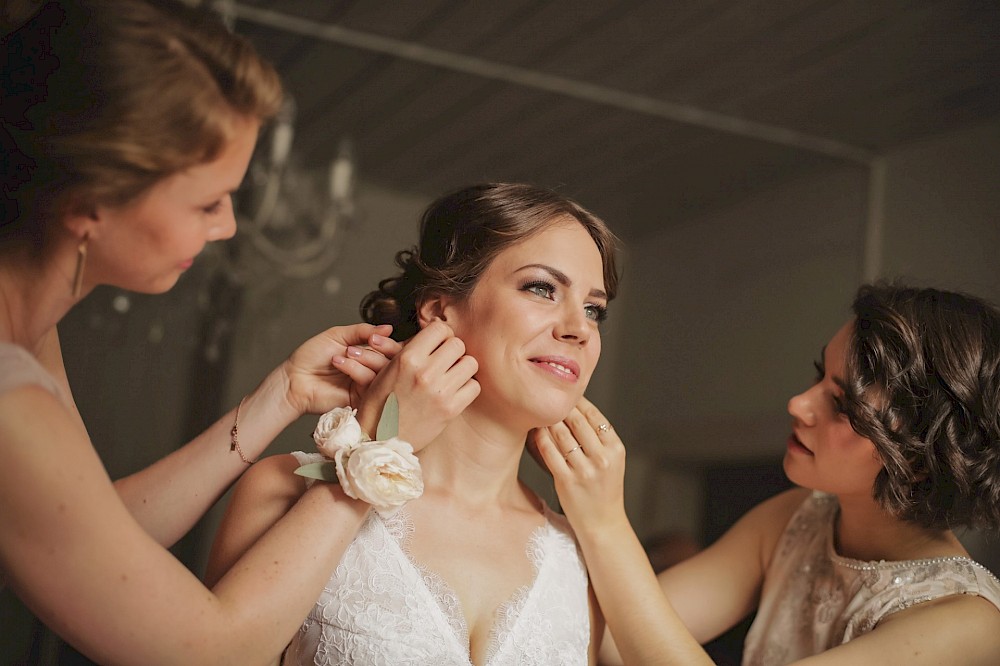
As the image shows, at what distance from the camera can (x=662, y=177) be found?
2807 millimetres

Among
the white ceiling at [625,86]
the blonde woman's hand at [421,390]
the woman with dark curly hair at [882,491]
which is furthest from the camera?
the white ceiling at [625,86]

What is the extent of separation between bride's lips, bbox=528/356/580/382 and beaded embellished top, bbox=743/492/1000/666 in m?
0.68

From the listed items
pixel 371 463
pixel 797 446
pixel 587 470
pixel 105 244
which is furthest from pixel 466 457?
pixel 105 244

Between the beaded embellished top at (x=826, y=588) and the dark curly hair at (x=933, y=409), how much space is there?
0.33ft

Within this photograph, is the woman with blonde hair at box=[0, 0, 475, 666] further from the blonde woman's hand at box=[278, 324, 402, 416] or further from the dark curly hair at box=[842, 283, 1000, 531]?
the dark curly hair at box=[842, 283, 1000, 531]

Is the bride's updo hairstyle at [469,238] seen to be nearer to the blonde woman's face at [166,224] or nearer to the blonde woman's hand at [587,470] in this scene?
the blonde woman's hand at [587,470]

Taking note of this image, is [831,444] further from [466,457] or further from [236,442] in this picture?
[236,442]

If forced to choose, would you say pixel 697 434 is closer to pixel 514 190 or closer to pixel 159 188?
pixel 514 190

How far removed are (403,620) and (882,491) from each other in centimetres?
88

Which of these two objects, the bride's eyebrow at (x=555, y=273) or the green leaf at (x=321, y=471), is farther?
the bride's eyebrow at (x=555, y=273)

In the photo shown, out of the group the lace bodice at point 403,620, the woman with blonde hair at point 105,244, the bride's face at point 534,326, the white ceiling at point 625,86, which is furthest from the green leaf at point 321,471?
the white ceiling at point 625,86

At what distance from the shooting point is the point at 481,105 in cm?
267

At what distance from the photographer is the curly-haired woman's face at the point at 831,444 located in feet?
5.57

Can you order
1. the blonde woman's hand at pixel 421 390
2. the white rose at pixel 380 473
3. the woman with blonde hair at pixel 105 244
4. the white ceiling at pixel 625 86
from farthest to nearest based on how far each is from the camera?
the white ceiling at pixel 625 86 < the blonde woman's hand at pixel 421 390 < the white rose at pixel 380 473 < the woman with blonde hair at pixel 105 244
